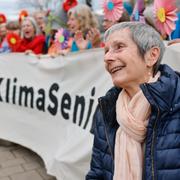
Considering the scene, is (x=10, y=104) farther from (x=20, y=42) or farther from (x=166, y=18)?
(x=166, y=18)

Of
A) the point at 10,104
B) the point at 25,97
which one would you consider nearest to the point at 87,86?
the point at 25,97

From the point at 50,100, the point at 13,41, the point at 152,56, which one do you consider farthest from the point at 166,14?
the point at 13,41

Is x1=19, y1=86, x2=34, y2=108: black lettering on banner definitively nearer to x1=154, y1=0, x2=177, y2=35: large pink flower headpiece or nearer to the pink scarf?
x1=154, y1=0, x2=177, y2=35: large pink flower headpiece

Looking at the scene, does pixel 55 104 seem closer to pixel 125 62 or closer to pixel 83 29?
pixel 83 29

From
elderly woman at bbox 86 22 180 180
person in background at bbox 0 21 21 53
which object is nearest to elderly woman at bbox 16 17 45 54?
person in background at bbox 0 21 21 53

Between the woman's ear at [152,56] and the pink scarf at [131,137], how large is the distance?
2.6 inches

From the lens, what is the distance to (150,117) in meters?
1.62

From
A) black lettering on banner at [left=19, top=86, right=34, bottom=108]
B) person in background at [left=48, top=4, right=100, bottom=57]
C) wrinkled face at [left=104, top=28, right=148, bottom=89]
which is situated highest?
wrinkled face at [left=104, top=28, right=148, bottom=89]

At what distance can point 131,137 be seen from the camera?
1.70 m

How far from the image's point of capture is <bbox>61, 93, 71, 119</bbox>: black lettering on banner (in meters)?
3.84

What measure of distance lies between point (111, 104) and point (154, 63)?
29 cm

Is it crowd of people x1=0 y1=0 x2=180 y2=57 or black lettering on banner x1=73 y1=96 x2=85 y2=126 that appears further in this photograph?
crowd of people x1=0 y1=0 x2=180 y2=57

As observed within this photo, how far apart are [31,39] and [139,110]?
13.7 feet

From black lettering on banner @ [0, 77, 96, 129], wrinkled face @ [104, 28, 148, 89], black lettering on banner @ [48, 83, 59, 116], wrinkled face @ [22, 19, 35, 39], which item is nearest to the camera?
wrinkled face @ [104, 28, 148, 89]
